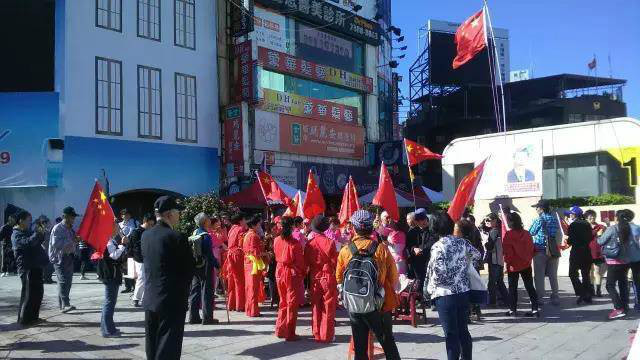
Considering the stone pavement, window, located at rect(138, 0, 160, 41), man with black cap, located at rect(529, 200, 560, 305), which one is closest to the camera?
the stone pavement

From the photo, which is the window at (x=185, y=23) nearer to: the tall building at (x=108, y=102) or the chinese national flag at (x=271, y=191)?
the tall building at (x=108, y=102)

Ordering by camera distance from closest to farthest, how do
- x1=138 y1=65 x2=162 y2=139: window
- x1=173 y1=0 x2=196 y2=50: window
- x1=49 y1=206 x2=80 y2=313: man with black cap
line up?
1. x1=49 y1=206 x2=80 y2=313: man with black cap
2. x1=138 y1=65 x2=162 y2=139: window
3. x1=173 y1=0 x2=196 y2=50: window

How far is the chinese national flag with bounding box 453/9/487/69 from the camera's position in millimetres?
14227

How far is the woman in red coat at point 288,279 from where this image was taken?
7.54m

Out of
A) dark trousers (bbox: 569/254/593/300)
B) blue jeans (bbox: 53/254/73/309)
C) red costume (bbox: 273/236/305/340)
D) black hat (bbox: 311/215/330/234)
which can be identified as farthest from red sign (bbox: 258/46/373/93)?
black hat (bbox: 311/215/330/234)

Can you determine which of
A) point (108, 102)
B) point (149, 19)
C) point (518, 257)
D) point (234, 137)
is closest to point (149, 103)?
point (108, 102)

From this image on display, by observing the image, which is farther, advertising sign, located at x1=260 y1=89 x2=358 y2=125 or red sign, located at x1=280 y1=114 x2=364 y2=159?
red sign, located at x1=280 y1=114 x2=364 y2=159

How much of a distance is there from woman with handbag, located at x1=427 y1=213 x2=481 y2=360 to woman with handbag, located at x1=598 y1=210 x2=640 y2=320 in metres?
4.15

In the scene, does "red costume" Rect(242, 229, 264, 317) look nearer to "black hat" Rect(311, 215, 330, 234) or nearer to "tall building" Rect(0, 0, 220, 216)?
"black hat" Rect(311, 215, 330, 234)

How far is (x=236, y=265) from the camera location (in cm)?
988

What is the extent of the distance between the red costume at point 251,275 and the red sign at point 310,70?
49.0 feet

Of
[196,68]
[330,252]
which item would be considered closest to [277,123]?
[196,68]

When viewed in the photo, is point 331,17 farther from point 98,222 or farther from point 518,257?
point 98,222

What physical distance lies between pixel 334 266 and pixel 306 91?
19.0 meters
